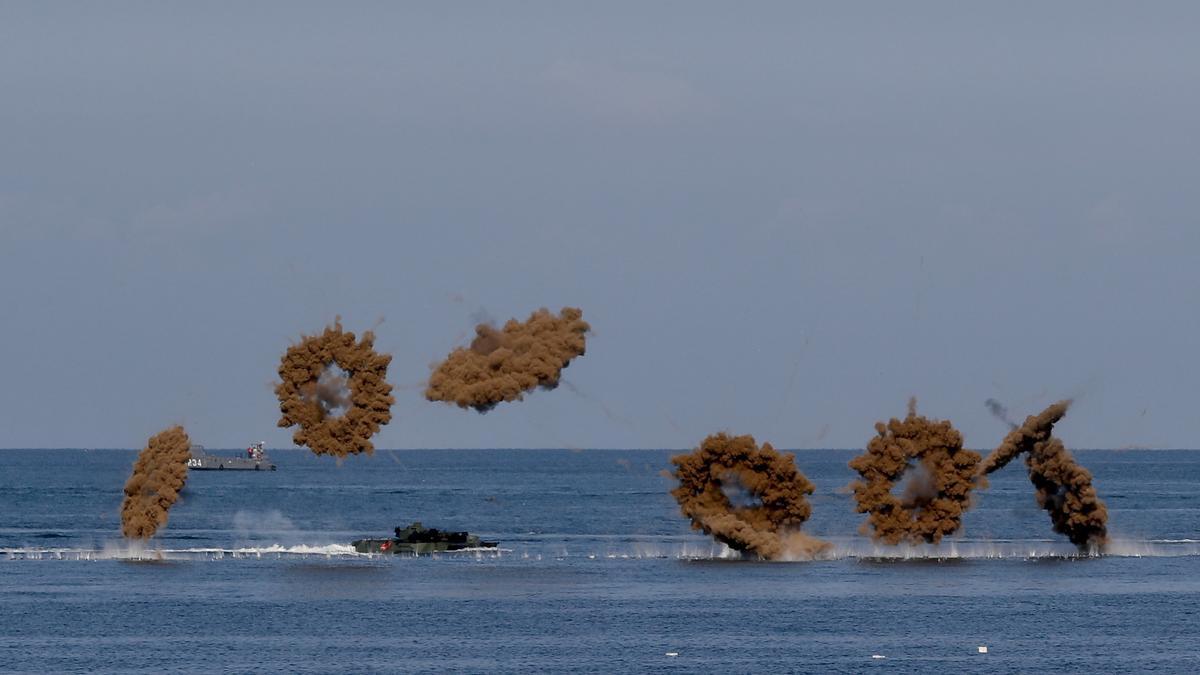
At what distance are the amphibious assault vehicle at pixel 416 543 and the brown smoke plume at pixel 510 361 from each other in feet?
145

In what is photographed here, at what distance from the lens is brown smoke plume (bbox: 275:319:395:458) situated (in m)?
112

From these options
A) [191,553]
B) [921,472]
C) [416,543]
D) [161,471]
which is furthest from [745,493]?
[191,553]

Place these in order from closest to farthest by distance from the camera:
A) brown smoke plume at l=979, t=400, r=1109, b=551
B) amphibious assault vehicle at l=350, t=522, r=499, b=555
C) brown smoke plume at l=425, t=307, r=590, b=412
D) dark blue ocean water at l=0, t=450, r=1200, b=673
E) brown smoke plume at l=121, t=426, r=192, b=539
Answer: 1. dark blue ocean water at l=0, t=450, r=1200, b=673
2. brown smoke plume at l=425, t=307, r=590, b=412
3. brown smoke plume at l=121, t=426, r=192, b=539
4. brown smoke plume at l=979, t=400, r=1109, b=551
5. amphibious assault vehicle at l=350, t=522, r=499, b=555

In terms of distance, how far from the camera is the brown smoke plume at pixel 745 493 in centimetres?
13812

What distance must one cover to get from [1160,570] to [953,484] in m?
18.1

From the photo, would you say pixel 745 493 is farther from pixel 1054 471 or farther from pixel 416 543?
pixel 416 543

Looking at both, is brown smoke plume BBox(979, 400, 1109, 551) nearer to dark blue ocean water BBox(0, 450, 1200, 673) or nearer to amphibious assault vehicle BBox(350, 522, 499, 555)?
dark blue ocean water BBox(0, 450, 1200, 673)

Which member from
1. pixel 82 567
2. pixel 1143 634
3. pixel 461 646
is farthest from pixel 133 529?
pixel 1143 634

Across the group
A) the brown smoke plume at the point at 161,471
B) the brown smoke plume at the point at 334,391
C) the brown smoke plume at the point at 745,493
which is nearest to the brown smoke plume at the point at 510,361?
the brown smoke plume at the point at 334,391

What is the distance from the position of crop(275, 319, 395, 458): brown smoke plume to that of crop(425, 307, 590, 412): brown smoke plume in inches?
Answer: 120

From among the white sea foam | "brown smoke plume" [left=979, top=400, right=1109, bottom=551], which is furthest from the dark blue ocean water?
"brown smoke plume" [left=979, top=400, right=1109, bottom=551]

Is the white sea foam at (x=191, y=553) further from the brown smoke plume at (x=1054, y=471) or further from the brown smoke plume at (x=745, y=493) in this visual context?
the brown smoke plume at (x=1054, y=471)

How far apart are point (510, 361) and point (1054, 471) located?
48.5 metres

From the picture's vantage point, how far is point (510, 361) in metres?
114
